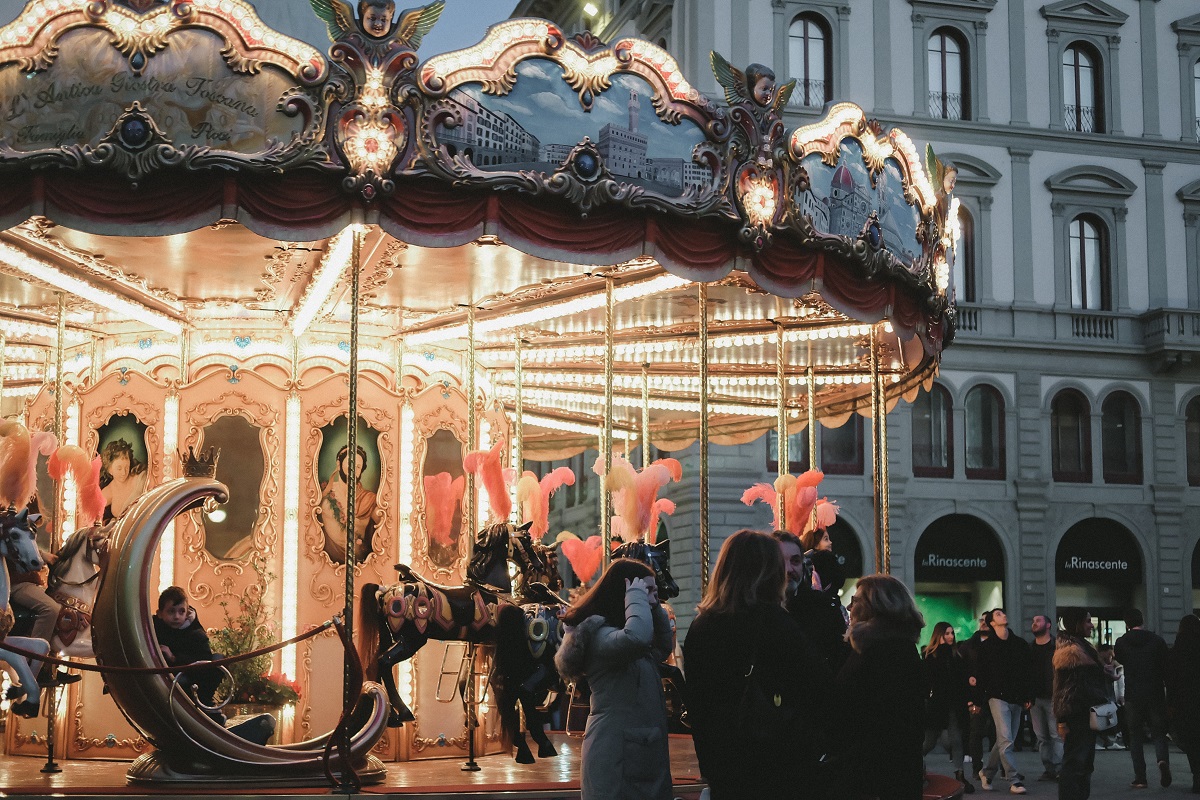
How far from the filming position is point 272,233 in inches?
367

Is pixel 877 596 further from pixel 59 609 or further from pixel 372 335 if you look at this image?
pixel 372 335

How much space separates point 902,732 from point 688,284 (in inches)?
248

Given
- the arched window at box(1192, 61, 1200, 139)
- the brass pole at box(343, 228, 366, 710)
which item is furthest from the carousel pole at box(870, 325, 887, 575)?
the arched window at box(1192, 61, 1200, 139)

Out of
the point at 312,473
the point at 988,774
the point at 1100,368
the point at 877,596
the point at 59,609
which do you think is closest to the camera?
the point at 877,596

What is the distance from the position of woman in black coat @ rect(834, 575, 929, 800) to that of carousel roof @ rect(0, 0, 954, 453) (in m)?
Result: 4.12

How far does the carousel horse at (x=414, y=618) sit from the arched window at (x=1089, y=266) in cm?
2597

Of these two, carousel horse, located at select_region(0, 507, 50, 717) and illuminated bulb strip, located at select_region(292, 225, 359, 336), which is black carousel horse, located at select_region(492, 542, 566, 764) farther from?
carousel horse, located at select_region(0, 507, 50, 717)

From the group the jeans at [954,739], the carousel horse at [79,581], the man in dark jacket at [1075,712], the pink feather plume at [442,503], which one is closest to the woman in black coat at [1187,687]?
the jeans at [954,739]

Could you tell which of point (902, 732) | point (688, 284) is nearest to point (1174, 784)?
point (688, 284)

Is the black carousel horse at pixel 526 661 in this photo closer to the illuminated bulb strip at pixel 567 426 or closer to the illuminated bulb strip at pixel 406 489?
the illuminated bulb strip at pixel 406 489

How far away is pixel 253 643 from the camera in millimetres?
12273

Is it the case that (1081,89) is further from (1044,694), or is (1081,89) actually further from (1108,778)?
(1044,694)

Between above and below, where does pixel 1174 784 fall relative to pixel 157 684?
below

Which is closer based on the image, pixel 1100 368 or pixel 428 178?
pixel 428 178
